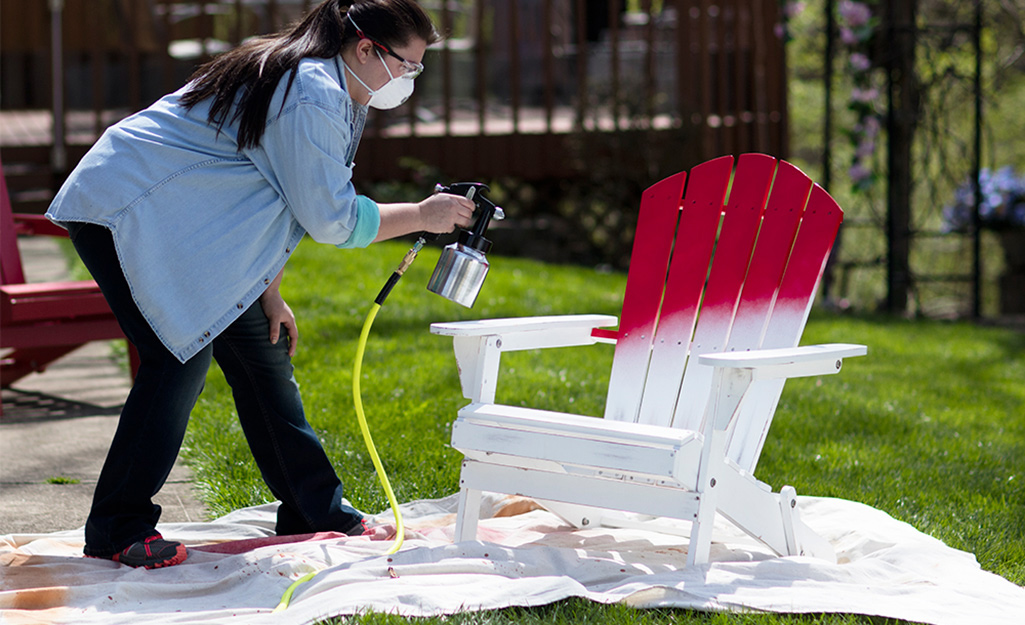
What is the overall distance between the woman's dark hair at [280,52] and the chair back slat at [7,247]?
1.95 m

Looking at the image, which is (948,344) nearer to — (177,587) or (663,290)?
(663,290)

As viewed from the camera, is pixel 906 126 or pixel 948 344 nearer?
pixel 948 344

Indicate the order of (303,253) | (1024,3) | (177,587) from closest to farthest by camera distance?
(177,587) < (303,253) < (1024,3)

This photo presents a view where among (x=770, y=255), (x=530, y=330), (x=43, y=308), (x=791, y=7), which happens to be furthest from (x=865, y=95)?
(x=43, y=308)

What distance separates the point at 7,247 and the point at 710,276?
2.72 meters

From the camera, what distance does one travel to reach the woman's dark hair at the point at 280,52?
2271 mm

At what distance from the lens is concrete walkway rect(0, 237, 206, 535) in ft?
9.57

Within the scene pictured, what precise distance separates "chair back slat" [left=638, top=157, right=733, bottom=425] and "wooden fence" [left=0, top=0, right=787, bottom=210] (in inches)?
191

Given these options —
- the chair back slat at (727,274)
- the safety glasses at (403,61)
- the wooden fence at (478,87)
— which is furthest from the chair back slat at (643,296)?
the wooden fence at (478,87)

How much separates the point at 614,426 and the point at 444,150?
5.72 m

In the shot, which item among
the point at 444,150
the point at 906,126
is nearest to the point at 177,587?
the point at 444,150

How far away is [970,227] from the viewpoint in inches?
301

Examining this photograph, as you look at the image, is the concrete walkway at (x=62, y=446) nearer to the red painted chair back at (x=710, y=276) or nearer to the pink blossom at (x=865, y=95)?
the red painted chair back at (x=710, y=276)

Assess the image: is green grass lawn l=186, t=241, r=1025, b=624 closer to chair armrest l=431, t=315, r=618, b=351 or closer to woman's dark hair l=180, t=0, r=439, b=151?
chair armrest l=431, t=315, r=618, b=351
